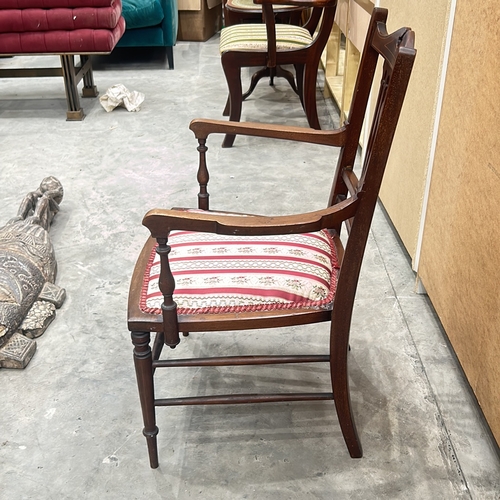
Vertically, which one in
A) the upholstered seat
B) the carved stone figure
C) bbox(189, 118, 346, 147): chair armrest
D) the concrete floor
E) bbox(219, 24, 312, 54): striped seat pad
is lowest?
the concrete floor

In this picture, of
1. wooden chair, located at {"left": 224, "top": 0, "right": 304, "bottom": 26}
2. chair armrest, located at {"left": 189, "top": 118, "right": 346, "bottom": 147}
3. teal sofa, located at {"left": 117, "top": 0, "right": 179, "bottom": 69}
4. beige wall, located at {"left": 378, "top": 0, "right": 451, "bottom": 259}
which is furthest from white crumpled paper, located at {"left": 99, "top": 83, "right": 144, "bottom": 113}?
chair armrest, located at {"left": 189, "top": 118, "right": 346, "bottom": 147}

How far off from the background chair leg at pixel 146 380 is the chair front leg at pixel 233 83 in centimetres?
218

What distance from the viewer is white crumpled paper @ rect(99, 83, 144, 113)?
3.94 m

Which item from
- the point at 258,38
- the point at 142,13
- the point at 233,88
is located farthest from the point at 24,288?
the point at 142,13

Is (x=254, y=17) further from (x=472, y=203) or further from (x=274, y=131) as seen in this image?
(x=472, y=203)

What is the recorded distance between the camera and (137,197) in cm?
284

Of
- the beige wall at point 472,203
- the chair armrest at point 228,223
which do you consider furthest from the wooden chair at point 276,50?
the chair armrest at point 228,223

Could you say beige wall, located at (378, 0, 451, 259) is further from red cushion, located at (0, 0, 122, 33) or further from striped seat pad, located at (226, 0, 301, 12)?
red cushion, located at (0, 0, 122, 33)

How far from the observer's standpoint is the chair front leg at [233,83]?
324cm

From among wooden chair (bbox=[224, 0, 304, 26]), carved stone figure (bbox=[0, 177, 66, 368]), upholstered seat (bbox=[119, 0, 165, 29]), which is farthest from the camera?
upholstered seat (bbox=[119, 0, 165, 29])

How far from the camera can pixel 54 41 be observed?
3.57 meters

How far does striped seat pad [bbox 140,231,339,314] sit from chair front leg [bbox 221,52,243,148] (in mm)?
1961

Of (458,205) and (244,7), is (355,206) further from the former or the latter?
(244,7)

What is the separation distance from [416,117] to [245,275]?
1047 millimetres
